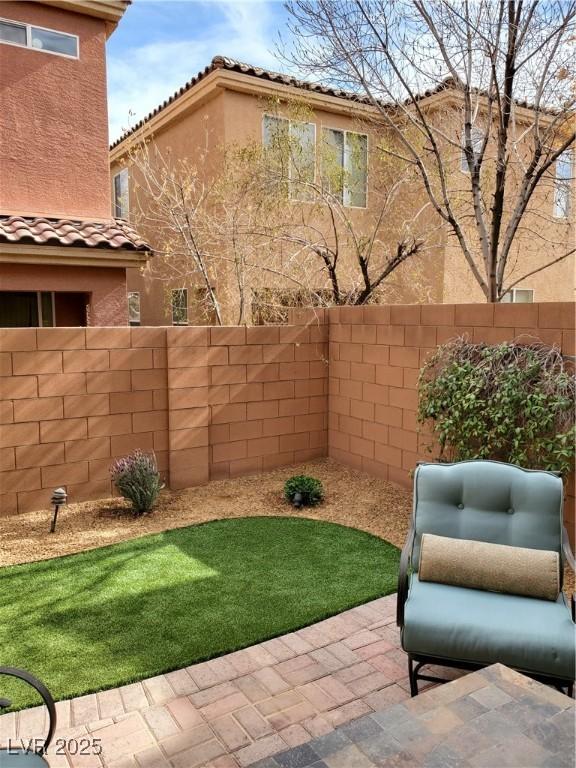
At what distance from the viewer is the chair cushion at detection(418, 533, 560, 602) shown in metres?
3.43

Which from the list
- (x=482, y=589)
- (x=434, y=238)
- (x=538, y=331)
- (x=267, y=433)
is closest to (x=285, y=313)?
(x=267, y=433)

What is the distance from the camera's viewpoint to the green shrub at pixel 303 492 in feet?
21.6

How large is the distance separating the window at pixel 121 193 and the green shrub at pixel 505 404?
1014 centimetres

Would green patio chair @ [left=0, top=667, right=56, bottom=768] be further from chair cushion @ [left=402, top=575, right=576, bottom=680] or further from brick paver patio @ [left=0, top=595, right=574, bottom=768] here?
chair cushion @ [left=402, top=575, right=576, bottom=680]

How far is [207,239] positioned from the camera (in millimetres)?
9562

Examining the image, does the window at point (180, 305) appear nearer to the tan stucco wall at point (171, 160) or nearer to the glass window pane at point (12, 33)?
the tan stucco wall at point (171, 160)

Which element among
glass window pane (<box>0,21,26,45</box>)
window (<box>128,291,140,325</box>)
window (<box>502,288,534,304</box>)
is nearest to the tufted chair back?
glass window pane (<box>0,21,26,45</box>)

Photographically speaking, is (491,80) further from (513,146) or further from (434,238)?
(434,238)

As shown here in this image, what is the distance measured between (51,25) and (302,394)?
688 cm

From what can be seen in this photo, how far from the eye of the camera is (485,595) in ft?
11.3

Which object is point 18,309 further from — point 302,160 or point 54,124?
point 302,160

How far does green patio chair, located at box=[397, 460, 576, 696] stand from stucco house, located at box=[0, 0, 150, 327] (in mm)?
6311

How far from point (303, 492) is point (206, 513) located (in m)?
1.12

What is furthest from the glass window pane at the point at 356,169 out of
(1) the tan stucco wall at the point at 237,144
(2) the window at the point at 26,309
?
(2) the window at the point at 26,309
